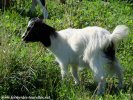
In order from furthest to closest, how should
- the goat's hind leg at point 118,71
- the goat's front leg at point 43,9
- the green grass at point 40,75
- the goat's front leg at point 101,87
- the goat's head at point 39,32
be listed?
the goat's front leg at point 43,9 → the goat's head at point 39,32 → the goat's hind leg at point 118,71 → the goat's front leg at point 101,87 → the green grass at point 40,75

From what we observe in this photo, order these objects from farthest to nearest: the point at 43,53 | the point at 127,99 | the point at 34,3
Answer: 1. the point at 34,3
2. the point at 43,53
3. the point at 127,99

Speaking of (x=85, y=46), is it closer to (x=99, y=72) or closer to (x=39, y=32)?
(x=99, y=72)

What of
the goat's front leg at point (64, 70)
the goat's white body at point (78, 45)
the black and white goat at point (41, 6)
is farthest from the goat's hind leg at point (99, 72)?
the black and white goat at point (41, 6)

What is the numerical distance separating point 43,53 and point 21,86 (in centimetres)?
146

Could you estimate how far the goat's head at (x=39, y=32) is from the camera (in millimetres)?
7691

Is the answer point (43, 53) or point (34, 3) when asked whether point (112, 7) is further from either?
point (43, 53)

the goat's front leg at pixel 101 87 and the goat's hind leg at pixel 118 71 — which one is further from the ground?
the goat's hind leg at pixel 118 71

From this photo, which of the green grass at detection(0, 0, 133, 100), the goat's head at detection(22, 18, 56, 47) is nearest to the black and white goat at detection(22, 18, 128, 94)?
the goat's head at detection(22, 18, 56, 47)

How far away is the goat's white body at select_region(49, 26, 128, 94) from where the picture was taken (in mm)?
7234

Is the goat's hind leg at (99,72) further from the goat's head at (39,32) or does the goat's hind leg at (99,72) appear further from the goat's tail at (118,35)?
the goat's head at (39,32)

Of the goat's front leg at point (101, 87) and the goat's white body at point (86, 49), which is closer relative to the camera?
the goat's white body at point (86, 49)

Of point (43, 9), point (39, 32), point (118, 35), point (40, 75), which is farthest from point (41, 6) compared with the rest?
point (118, 35)

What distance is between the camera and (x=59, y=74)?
7.79m

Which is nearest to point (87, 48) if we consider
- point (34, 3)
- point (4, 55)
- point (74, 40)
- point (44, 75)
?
point (74, 40)
